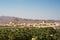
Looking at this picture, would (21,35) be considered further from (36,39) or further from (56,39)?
(56,39)

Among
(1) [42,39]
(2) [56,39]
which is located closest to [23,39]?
(1) [42,39]

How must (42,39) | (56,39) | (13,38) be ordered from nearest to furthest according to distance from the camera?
(13,38)
(42,39)
(56,39)

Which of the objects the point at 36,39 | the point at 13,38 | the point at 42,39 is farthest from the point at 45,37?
the point at 13,38

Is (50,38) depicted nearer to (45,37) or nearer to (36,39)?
(45,37)

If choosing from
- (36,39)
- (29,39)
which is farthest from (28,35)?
(36,39)

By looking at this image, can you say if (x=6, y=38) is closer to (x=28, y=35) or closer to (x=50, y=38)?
(x=28, y=35)

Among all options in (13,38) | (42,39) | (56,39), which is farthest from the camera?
(56,39)

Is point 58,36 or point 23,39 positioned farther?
point 58,36
